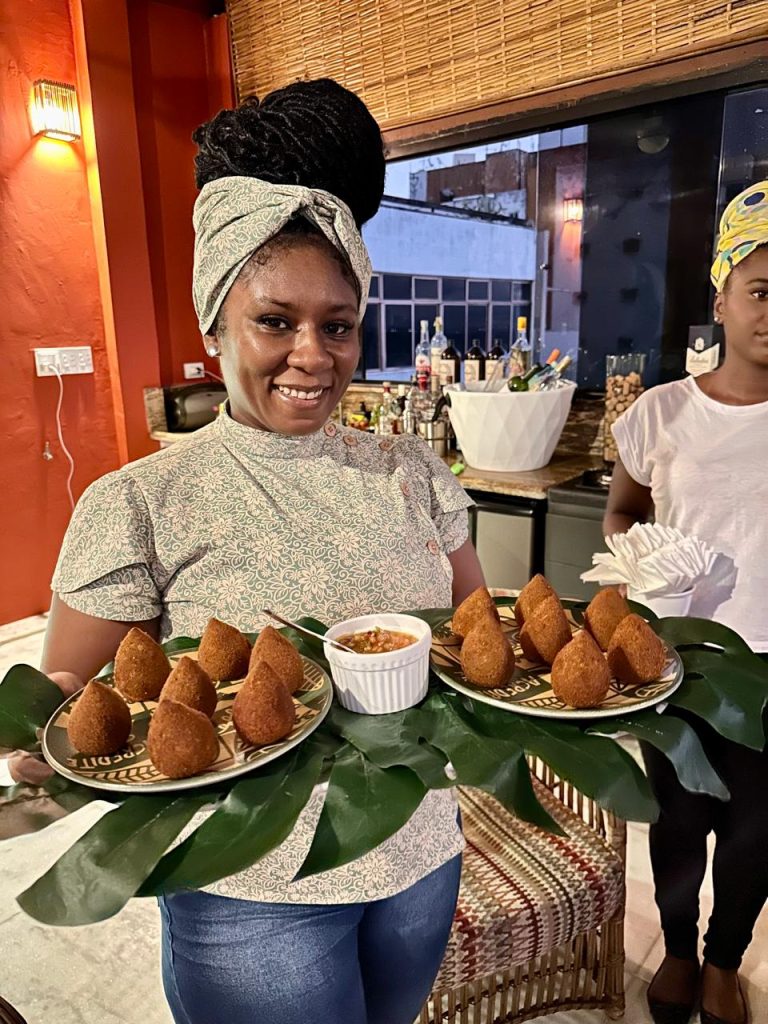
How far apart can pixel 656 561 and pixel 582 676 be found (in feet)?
1.43

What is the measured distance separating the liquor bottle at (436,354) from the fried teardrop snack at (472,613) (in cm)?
211

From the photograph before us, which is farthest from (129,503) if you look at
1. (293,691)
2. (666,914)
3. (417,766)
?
(666,914)

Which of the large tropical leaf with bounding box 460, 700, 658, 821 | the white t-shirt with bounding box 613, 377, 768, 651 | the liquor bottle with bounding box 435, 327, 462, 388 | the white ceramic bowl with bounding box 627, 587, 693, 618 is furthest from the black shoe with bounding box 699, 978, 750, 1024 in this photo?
the liquor bottle with bounding box 435, 327, 462, 388

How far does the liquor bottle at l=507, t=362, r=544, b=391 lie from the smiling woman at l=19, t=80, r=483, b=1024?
157 cm

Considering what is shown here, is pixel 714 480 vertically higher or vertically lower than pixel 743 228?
lower

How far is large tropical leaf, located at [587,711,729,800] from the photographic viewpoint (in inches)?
25.2

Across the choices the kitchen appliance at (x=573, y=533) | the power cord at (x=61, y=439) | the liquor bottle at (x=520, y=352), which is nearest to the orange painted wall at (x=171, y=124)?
the power cord at (x=61, y=439)

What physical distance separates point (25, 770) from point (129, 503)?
0.31m

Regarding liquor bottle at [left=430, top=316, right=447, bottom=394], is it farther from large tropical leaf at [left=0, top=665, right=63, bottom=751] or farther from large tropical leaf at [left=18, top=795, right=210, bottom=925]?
large tropical leaf at [left=18, top=795, right=210, bottom=925]

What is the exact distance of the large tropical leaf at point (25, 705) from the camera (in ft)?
2.24

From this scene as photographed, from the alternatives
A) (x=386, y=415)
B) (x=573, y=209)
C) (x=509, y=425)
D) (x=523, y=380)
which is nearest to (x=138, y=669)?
(x=509, y=425)

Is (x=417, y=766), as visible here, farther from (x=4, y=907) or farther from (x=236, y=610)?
(x=4, y=907)

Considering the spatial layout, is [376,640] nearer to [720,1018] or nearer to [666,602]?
[666,602]

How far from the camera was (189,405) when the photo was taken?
345 cm
